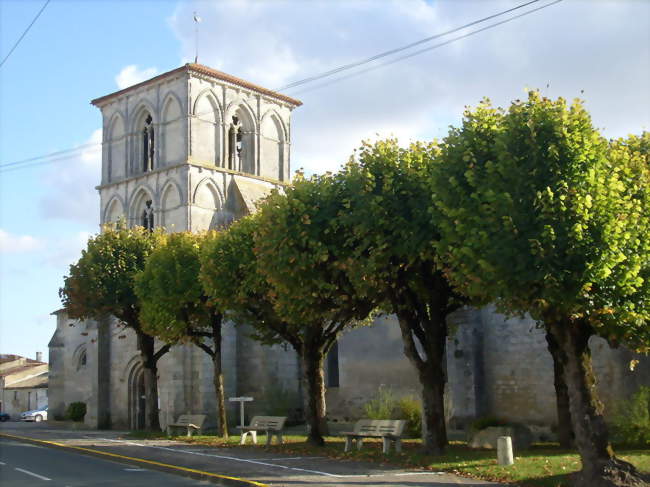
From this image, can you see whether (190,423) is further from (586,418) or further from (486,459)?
(586,418)

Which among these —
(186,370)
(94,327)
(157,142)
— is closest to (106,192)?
(157,142)

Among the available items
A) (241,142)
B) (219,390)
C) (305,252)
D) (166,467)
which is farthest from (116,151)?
(166,467)

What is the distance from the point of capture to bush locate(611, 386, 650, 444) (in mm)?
18641

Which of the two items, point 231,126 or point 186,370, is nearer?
point 186,370

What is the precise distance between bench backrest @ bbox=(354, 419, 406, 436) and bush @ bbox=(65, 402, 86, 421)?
25058 millimetres

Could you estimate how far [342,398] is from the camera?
32.4 metres

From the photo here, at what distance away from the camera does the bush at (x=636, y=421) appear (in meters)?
18.6

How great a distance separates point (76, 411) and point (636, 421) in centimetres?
2949

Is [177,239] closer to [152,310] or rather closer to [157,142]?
[152,310]

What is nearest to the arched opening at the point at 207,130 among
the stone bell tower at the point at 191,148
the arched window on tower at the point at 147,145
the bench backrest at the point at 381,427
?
the stone bell tower at the point at 191,148

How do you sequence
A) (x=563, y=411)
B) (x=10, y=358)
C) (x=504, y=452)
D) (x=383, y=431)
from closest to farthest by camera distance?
(x=504, y=452)
(x=383, y=431)
(x=563, y=411)
(x=10, y=358)

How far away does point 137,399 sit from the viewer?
37.1m

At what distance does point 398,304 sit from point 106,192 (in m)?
27.8

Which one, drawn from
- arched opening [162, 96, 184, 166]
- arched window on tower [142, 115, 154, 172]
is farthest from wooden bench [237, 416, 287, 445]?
arched window on tower [142, 115, 154, 172]
